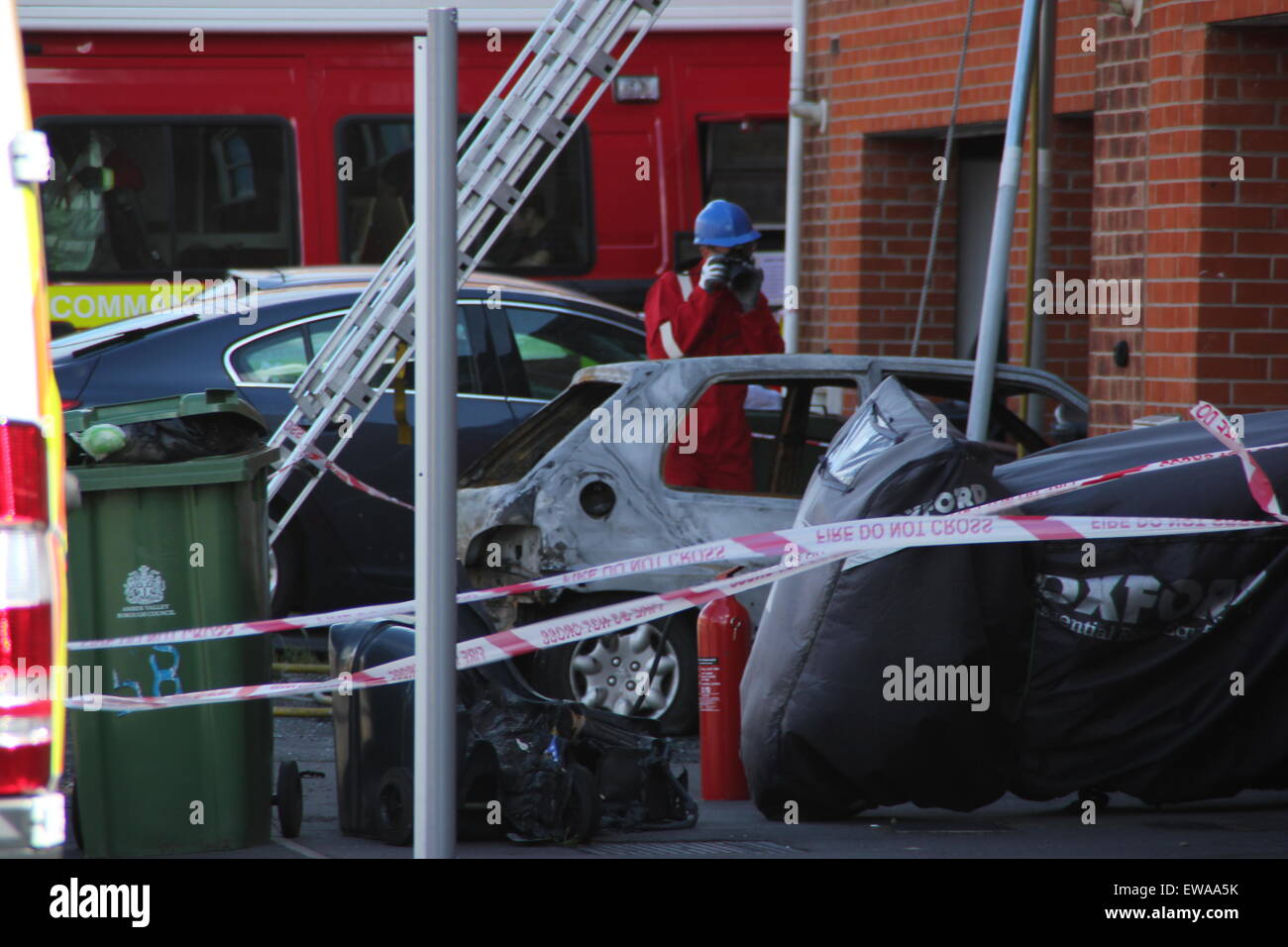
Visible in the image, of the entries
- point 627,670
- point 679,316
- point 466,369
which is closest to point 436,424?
point 627,670

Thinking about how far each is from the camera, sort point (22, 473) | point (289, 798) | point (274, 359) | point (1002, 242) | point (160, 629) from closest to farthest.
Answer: point (22, 473), point (160, 629), point (289, 798), point (1002, 242), point (274, 359)

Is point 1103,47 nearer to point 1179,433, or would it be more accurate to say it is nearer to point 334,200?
point 1179,433

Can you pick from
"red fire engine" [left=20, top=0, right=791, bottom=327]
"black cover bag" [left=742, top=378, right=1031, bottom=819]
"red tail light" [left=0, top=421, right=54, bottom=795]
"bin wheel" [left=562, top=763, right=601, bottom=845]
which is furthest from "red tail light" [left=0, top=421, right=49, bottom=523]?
"red fire engine" [left=20, top=0, right=791, bottom=327]

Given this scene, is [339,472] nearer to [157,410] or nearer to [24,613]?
[157,410]

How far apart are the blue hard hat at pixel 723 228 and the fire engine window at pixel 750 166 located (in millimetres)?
4584

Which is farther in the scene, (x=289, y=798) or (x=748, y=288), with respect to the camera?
(x=748, y=288)

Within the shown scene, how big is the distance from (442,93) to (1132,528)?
2.85 meters

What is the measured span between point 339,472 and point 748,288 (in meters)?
2.05

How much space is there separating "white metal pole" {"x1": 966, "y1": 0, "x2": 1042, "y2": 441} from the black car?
246 cm

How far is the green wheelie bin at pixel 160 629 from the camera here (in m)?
5.56

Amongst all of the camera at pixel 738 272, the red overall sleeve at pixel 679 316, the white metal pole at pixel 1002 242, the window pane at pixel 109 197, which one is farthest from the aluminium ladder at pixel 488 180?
the window pane at pixel 109 197

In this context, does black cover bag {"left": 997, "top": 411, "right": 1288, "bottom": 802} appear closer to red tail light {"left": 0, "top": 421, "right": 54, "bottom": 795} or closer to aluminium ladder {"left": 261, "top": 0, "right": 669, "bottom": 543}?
red tail light {"left": 0, "top": 421, "right": 54, "bottom": 795}

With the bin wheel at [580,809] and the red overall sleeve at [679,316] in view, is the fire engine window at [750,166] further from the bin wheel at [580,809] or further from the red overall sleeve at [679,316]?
the bin wheel at [580,809]

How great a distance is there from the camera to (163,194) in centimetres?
1375
